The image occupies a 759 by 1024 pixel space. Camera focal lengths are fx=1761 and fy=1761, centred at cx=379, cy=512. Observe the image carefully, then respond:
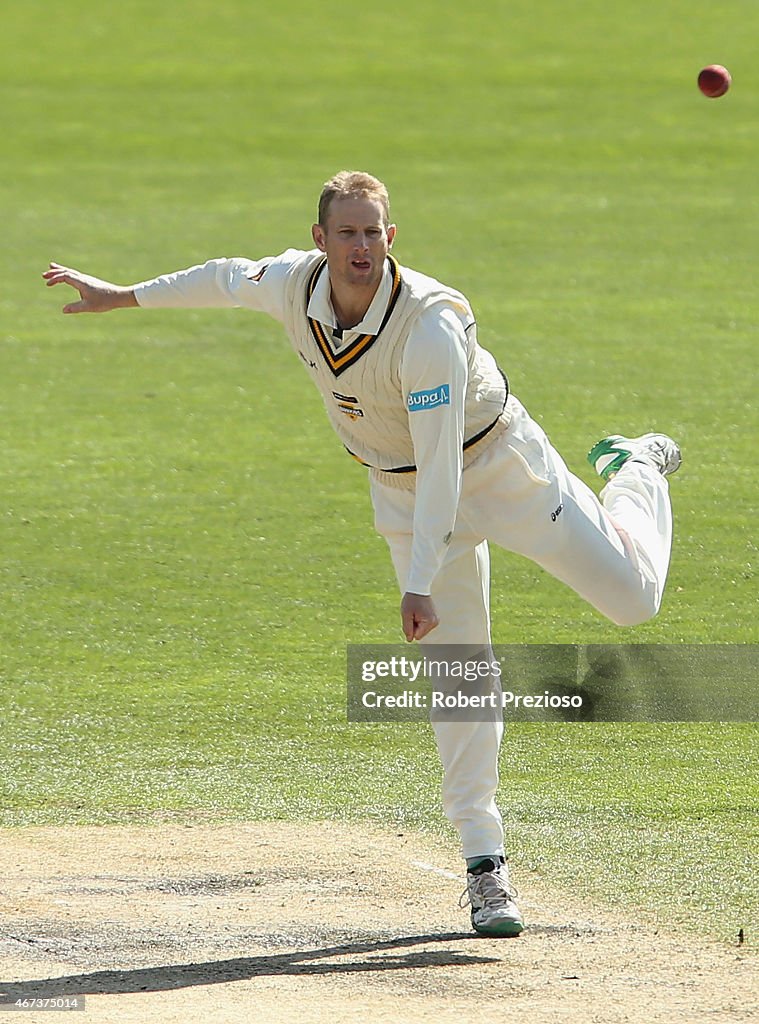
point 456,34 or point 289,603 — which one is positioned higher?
point 456,34

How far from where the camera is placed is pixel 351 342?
5152mm

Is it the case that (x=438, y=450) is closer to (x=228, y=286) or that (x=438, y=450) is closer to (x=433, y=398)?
(x=433, y=398)

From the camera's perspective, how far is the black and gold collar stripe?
511cm

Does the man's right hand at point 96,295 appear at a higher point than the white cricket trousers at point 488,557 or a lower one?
higher

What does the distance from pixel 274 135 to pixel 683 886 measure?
15427 millimetres

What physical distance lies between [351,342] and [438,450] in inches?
17.8

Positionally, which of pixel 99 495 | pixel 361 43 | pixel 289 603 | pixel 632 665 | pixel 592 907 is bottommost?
pixel 592 907

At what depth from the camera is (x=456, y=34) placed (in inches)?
952

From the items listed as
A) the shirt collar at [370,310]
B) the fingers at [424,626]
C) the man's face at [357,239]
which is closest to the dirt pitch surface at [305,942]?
the fingers at [424,626]

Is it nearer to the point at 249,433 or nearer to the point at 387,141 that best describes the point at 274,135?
the point at 387,141

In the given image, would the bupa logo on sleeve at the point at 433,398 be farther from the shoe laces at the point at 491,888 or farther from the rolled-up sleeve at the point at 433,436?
the shoe laces at the point at 491,888

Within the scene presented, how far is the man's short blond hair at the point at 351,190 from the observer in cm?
505

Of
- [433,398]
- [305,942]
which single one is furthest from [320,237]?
[305,942]

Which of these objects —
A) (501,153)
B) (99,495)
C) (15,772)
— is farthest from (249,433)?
(501,153)
